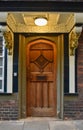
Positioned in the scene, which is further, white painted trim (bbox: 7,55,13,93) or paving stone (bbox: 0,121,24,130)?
white painted trim (bbox: 7,55,13,93)

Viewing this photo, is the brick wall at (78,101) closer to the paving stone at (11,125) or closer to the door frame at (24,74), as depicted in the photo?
the door frame at (24,74)

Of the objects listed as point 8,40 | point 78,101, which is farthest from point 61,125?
point 8,40

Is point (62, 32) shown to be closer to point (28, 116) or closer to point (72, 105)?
point (72, 105)

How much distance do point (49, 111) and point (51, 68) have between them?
4.16 ft

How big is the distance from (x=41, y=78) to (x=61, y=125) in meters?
1.58

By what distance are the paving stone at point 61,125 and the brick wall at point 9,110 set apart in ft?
3.47

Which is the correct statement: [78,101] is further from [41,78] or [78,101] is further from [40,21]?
[40,21]

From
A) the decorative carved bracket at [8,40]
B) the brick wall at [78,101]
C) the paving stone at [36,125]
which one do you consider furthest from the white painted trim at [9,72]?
the brick wall at [78,101]

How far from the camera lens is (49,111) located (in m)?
8.73

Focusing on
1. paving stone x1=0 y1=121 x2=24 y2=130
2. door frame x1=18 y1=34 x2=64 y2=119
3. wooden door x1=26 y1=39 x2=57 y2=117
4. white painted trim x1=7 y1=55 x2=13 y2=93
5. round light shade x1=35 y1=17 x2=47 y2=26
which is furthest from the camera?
wooden door x1=26 y1=39 x2=57 y2=117

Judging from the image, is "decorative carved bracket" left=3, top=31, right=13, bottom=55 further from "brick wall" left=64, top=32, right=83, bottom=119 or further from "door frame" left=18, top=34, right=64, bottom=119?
"brick wall" left=64, top=32, right=83, bottom=119

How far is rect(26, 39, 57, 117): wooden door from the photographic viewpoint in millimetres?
8688

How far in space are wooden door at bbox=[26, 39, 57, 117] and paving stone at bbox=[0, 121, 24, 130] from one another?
78 cm

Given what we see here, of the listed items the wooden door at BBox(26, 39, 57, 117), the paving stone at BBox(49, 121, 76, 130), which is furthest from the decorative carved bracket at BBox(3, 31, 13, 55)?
the paving stone at BBox(49, 121, 76, 130)
